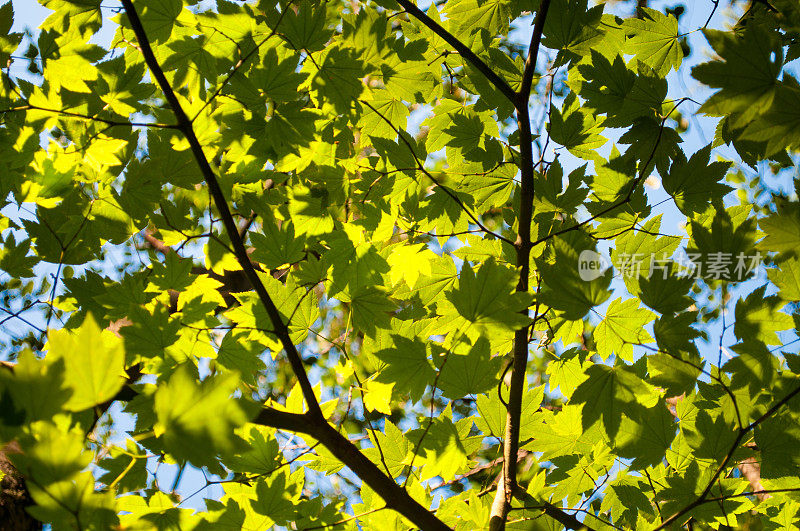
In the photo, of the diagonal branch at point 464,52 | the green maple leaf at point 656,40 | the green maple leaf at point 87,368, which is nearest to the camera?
the green maple leaf at point 87,368

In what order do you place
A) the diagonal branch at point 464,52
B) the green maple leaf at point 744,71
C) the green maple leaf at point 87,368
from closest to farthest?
the green maple leaf at point 87,368
the green maple leaf at point 744,71
the diagonal branch at point 464,52

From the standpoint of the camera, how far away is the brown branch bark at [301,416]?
109 centimetres

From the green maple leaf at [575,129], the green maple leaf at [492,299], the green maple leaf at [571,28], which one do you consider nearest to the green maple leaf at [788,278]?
the green maple leaf at [492,299]

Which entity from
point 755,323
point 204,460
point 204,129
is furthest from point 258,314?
point 755,323

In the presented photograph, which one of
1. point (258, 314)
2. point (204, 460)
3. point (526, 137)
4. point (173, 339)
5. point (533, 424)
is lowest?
point (204, 460)

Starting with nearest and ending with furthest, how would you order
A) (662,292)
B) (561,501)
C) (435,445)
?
(662,292) < (435,445) < (561,501)

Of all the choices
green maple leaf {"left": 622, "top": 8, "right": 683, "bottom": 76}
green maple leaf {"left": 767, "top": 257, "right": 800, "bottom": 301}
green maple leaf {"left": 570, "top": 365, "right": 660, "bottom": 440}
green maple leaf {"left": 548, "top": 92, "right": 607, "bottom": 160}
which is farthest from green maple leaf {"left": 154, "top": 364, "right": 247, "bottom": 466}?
green maple leaf {"left": 622, "top": 8, "right": 683, "bottom": 76}

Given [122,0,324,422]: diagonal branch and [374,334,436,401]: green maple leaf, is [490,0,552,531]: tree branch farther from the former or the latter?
[122,0,324,422]: diagonal branch

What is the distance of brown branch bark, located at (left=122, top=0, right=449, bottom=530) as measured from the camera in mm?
1088

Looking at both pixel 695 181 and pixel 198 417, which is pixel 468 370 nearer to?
pixel 198 417

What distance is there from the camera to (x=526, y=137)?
134 centimetres

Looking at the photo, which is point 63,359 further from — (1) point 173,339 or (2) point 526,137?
(2) point 526,137

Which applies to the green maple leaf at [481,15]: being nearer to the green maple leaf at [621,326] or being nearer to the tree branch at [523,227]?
the tree branch at [523,227]

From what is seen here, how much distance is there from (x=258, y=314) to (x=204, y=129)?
23.1 inches
